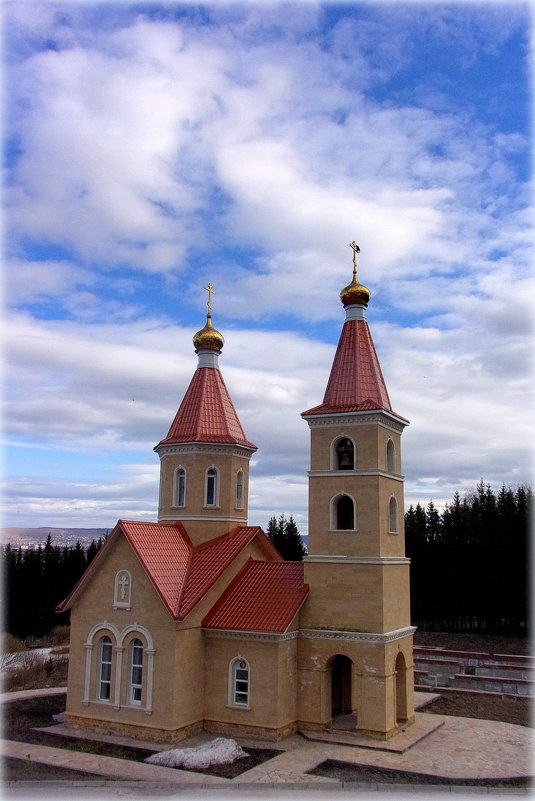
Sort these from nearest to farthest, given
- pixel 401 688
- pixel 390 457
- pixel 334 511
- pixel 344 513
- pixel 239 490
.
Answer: pixel 401 688
pixel 334 511
pixel 344 513
pixel 390 457
pixel 239 490

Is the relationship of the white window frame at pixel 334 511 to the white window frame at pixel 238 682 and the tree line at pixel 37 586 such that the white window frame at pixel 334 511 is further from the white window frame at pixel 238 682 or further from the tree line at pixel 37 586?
the tree line at pixel 37 586

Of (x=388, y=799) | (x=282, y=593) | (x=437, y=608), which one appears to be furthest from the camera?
(x=437, y=608)

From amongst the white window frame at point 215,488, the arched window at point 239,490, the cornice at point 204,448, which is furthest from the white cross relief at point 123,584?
the arched window at point 239,490

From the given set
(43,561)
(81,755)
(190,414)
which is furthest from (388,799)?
(43,561)

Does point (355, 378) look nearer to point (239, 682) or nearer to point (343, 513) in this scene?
point (343, 513)

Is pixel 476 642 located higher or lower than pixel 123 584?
lower

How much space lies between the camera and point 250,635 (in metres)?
17.3

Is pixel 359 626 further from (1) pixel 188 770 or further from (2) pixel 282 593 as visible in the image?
(1) pixel 188 770

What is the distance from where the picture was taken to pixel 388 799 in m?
12.7

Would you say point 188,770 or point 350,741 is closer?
point 188,770

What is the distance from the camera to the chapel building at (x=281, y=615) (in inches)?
663

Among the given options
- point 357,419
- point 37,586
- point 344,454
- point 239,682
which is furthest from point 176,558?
Answer: point 37,586

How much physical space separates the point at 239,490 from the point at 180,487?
206 centimetres

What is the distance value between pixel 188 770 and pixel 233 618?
4.19 metres
